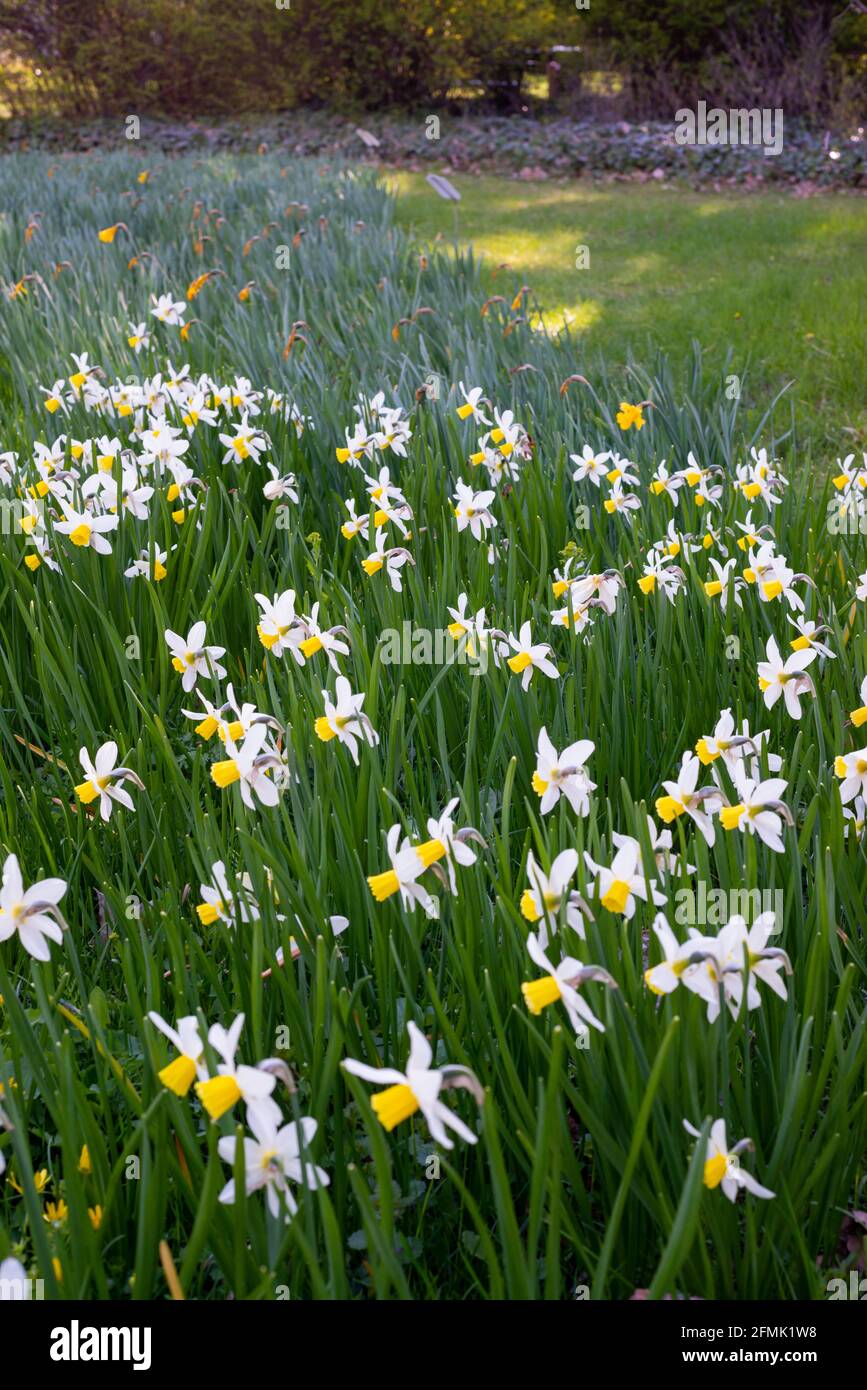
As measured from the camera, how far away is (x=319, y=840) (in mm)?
1530

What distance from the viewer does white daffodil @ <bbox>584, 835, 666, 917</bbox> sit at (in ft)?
3.81

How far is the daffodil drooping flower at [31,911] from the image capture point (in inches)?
45.8

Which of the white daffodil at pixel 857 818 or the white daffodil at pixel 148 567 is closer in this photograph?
the white daffodil at pixel 857 818

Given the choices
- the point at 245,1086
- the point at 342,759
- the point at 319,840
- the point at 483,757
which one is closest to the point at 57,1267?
the point at 245,1086

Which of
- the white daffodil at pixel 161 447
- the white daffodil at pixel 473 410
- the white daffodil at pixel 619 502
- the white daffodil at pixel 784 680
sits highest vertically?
the white daffodil at pixel 473 410

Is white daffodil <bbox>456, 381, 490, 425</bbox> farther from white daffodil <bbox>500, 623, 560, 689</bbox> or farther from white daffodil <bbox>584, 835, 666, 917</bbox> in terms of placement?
white daffodil <bbox>584, 835, 666, 917</bbox>

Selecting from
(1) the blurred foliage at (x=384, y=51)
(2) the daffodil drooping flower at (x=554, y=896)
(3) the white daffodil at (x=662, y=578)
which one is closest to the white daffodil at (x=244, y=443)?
(3) the white daffodil at (x=662, y=578)

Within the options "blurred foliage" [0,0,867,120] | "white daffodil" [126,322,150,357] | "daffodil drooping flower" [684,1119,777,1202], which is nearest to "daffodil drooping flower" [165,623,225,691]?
"daffodil drooping flower" [684,1119,777,1202]

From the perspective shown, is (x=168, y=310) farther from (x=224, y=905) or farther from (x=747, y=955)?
(x=747, y=955)

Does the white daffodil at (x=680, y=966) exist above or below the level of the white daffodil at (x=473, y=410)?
below

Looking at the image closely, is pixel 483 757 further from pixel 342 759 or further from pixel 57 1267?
pixel 57 1267

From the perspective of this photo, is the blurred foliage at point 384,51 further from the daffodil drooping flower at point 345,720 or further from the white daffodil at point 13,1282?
the white daffodil at point 13,1282

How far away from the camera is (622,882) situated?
117 centimetres
